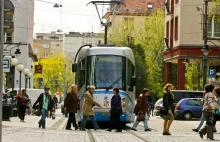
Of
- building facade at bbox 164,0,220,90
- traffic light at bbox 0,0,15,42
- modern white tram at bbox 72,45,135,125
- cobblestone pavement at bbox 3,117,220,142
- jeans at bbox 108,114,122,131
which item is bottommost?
cobblestone pavement at bbox 3,117,220,142

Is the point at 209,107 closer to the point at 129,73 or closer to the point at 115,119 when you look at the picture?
the point at 115,119

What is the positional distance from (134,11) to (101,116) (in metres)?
94.6

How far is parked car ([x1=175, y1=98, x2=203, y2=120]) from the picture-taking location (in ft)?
165

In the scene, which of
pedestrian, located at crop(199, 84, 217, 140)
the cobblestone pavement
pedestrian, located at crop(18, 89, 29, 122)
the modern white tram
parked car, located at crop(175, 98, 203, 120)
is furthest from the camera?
parked car, located at crop(175, 98, 203, 120)

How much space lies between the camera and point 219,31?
62.7 m

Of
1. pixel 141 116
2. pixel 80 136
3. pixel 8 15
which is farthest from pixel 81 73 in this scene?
pixel 8 15

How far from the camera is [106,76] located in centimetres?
3322

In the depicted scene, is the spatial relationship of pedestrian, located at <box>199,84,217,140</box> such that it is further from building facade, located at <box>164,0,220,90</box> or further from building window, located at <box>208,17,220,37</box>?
building window, located at <box>208,17,220,37</box>

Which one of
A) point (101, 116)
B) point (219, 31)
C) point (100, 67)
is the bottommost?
point (101, 116)

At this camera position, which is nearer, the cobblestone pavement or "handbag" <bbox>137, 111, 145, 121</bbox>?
the cobblestone pavement

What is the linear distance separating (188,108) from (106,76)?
18.2 m

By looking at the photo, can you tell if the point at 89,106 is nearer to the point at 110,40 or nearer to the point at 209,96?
the point at 209,96

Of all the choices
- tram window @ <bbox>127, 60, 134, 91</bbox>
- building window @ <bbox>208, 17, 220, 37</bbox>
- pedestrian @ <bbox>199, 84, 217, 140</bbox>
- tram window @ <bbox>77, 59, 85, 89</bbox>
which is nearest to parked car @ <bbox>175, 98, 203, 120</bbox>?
building window @ <bbox>208, 17, 220, 37</bbox>

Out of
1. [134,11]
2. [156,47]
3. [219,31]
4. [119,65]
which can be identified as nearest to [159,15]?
[156,47]
